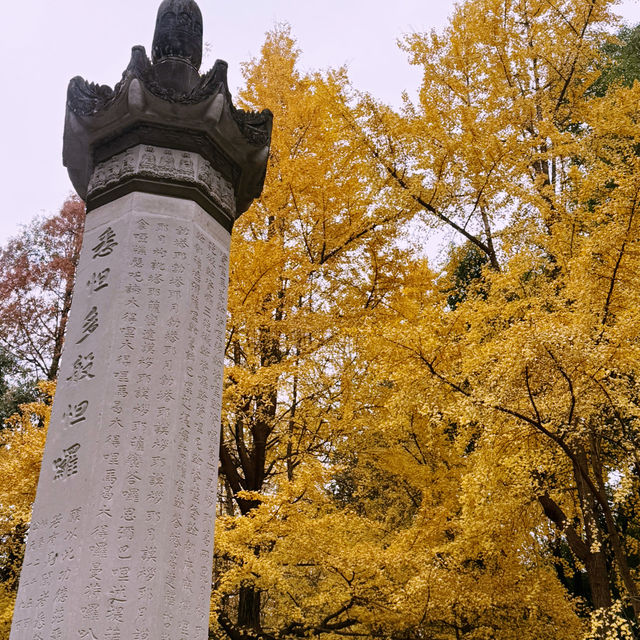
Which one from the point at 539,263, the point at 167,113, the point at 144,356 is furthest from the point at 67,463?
the point at 539,263

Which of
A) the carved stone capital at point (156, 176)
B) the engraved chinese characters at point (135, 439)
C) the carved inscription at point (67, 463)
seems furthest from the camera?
the carved stone capital at point (156, 176)

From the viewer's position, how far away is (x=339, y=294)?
9766mm

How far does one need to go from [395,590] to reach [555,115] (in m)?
8.12

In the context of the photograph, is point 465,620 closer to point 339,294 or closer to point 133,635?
point 339,294

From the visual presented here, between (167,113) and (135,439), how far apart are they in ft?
6.70

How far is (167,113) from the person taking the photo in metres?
3.73

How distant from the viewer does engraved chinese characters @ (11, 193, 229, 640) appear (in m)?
2.74

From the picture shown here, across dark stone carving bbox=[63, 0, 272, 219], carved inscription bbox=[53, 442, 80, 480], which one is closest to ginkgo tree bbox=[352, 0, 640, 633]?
dark stone carving bbox=[63, 0, 272, 219]

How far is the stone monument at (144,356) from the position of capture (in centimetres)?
277

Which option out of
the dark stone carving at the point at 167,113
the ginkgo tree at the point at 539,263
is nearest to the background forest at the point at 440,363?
the ginkgo tree at the point at 539,263

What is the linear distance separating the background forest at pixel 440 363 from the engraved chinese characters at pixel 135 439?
3366 millimetres

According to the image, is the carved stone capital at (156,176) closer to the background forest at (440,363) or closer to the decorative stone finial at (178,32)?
the decorative stone finial at (178,32)

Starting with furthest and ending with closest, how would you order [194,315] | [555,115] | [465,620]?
[555,115]
[465,620]
[194,315]

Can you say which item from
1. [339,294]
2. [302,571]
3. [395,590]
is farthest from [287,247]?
[302,571]
